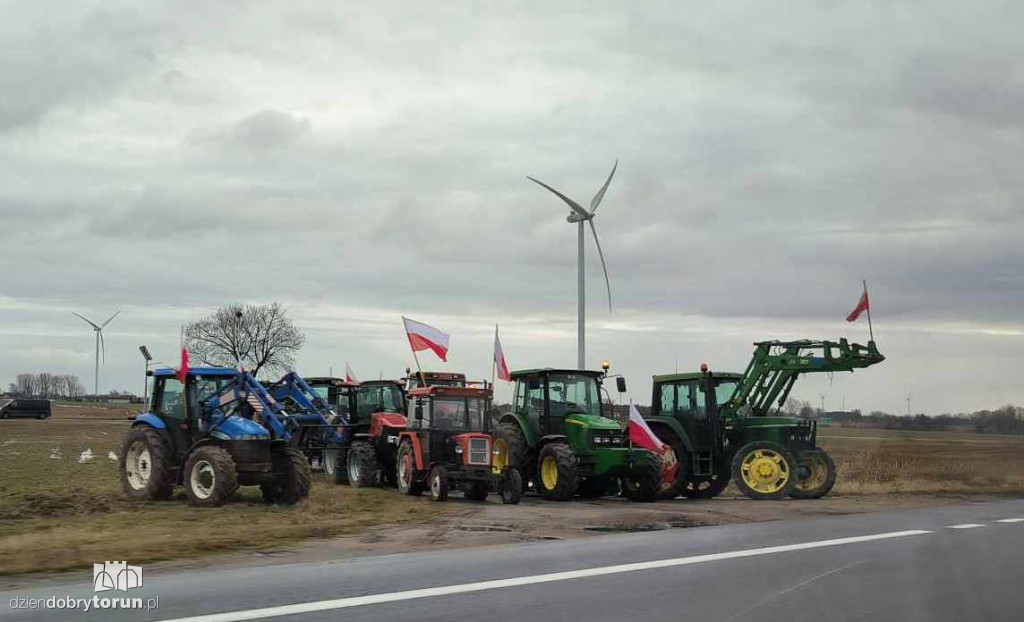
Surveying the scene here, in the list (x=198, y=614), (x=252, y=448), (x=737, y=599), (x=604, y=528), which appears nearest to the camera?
(x=198, y=614)

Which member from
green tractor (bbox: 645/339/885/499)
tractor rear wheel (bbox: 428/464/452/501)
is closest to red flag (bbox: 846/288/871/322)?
green tractor (bbox: 645/339/885/499)

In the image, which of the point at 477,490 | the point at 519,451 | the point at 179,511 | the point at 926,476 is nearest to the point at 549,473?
the point at 519,451

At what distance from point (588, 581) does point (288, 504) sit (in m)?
10.1

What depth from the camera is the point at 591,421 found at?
22.1 m

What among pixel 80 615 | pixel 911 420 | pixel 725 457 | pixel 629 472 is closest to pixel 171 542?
pixel 80 615

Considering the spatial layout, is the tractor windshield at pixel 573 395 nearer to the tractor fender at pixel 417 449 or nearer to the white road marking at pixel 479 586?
the tractor fender at pixel 417 449

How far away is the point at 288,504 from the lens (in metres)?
19.0

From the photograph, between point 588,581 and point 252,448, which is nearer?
point 588,581

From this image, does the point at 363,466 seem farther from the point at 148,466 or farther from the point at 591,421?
the point at 148,466

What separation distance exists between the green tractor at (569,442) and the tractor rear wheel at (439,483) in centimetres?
102

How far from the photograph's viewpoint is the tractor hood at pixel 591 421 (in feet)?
71.9

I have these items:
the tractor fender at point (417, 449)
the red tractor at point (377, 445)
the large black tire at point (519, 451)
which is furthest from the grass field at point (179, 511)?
the large black tire at point (519, 451)

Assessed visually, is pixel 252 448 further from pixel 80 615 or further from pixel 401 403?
pixel 80 615

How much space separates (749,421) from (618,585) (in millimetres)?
13635
